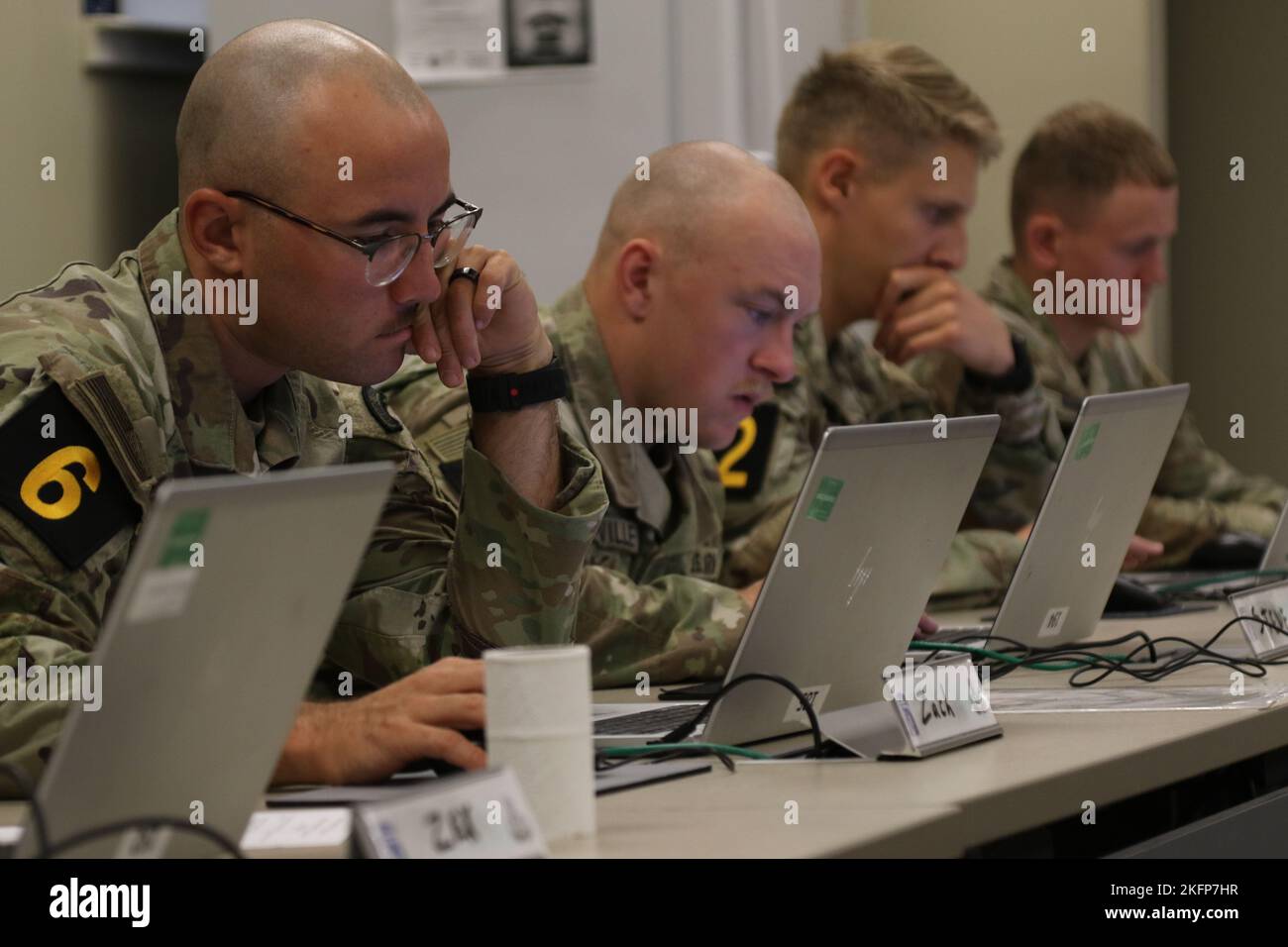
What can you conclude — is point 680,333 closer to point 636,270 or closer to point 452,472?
point 636,270

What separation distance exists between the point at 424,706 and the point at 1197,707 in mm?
690

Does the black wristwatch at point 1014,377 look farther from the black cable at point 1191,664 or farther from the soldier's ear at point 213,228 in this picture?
the soldier's ear at point 213,228

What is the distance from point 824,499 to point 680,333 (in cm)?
100

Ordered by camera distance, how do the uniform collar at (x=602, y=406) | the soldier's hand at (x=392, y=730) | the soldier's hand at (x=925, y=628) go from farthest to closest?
the uniform collar at (x=602, y=406) < the soldier's hand at (x=925, y=628) < the soldier's hand at (x=392, y=730)

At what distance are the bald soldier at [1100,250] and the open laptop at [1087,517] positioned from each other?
146cm

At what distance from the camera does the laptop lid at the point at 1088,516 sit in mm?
1800

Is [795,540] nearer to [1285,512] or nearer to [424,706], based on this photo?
[424,706]

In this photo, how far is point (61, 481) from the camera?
1347mm

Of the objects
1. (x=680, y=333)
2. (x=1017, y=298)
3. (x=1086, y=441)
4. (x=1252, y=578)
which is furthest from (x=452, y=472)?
(x=1017, y=298)

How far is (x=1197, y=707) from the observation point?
1.52 metres

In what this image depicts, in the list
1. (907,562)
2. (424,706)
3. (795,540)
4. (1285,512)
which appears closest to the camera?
(424,706)

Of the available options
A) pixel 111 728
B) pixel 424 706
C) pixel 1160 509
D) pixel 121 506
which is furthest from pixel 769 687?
pixel 1160 509

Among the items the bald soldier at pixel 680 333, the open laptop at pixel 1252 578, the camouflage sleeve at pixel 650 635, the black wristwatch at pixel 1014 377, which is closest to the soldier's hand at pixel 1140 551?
the open laptop at pixel 1252 578

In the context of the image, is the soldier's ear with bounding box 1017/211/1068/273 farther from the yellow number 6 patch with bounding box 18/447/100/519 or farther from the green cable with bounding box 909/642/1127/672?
the yellow number 6 patch with bounding box 18/447/100/519
